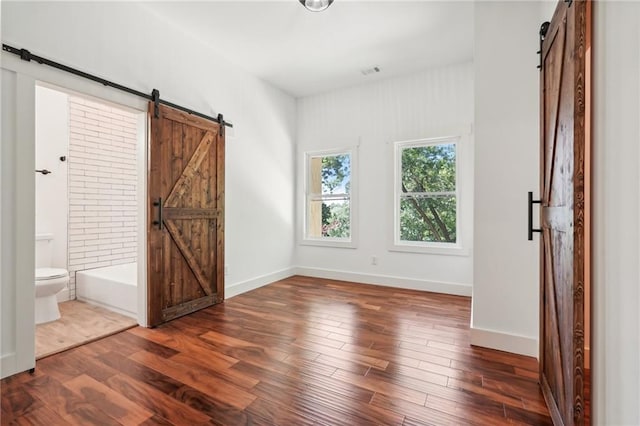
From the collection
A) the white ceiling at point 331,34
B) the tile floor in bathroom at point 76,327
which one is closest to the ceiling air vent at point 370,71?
the white ceiling at point 331,34

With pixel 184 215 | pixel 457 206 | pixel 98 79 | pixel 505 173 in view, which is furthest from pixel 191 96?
pixel 457 206

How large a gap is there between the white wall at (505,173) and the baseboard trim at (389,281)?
1556mm

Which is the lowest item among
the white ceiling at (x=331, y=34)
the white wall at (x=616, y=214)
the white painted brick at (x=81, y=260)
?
the white painted brick at (x=81, y=260)

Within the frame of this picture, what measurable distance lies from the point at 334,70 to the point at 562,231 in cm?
355

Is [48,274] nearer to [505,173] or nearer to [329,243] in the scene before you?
[329,243]

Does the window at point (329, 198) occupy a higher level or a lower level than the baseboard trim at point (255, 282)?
higher

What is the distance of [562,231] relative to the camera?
1393mm

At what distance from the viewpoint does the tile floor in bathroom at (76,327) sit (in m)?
2.47

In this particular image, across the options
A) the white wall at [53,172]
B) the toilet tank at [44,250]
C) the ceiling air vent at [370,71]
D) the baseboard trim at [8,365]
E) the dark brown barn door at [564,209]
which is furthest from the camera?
the ceiling air vent at [370,71]

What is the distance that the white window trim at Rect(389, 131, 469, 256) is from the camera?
3.96m

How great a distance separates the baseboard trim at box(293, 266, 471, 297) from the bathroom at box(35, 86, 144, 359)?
101 inches

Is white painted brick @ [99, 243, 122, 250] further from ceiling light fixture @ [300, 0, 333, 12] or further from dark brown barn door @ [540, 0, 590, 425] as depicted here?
dark brown barn door @ [540, 0, 590, 425]

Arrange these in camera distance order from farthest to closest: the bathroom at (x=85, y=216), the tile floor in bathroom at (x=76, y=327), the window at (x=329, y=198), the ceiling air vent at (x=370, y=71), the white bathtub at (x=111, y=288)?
the window at (x=329, y=198) < the ceiling air vent at (x=370, y=71) < the white bathtub at (x=111, y=288) < the bathroom at (x=85, y=216) < the tile floor in bathroom at (x=76, y=327)

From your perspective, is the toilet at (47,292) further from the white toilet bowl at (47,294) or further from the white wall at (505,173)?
the white wall at (505,173)
